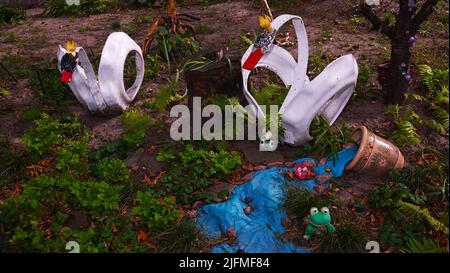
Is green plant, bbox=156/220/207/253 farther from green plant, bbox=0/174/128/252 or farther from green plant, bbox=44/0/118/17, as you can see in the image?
green plant, bbox=44/0/118/17

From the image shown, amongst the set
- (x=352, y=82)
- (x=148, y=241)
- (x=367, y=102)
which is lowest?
(x=148, y=241)

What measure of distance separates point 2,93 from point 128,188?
128 inches

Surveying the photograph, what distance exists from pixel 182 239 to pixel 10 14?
8.37 meters

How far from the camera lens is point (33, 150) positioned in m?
5.54

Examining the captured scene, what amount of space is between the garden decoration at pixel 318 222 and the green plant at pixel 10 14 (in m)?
8.68

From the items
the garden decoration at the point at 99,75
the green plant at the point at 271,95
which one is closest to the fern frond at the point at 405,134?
the green plant at the point at 271,95

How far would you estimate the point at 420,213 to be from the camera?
163 inches

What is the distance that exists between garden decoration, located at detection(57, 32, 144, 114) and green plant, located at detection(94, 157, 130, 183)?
116 centimetres

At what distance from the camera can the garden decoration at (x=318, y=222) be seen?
415cm

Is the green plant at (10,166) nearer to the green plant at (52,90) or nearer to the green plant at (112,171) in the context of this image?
the green plant at (112,171)

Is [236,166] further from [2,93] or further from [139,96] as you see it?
[2,93]

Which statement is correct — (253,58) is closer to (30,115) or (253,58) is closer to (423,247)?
(423,247)

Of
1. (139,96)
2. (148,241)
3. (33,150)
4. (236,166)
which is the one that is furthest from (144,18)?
(148,241)

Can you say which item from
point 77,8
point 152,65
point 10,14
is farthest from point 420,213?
point 10,14
